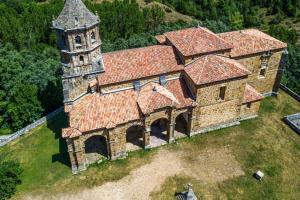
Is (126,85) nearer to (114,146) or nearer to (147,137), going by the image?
(147,137)

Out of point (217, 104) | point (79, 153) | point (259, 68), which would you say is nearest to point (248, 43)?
point (259, 68)

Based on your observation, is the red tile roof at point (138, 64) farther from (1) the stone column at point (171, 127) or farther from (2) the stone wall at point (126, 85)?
(1) the stone column at point (171, 127)

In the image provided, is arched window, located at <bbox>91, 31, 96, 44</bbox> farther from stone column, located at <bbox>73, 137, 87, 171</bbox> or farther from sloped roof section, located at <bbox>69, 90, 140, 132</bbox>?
stone column, located at <bbox>73, 137, 87, 171</bbox>

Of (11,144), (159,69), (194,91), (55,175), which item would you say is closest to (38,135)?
(11,144)

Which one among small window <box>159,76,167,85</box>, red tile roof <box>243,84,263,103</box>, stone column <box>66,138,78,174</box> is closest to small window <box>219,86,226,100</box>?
red tile roof <box>243,84,263,103</box>

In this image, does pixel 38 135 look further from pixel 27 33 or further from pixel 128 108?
pixel 27 33

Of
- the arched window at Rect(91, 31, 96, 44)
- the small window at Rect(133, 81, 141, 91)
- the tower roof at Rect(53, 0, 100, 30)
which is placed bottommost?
the small window at Rect(133, 81, 141, 91)
